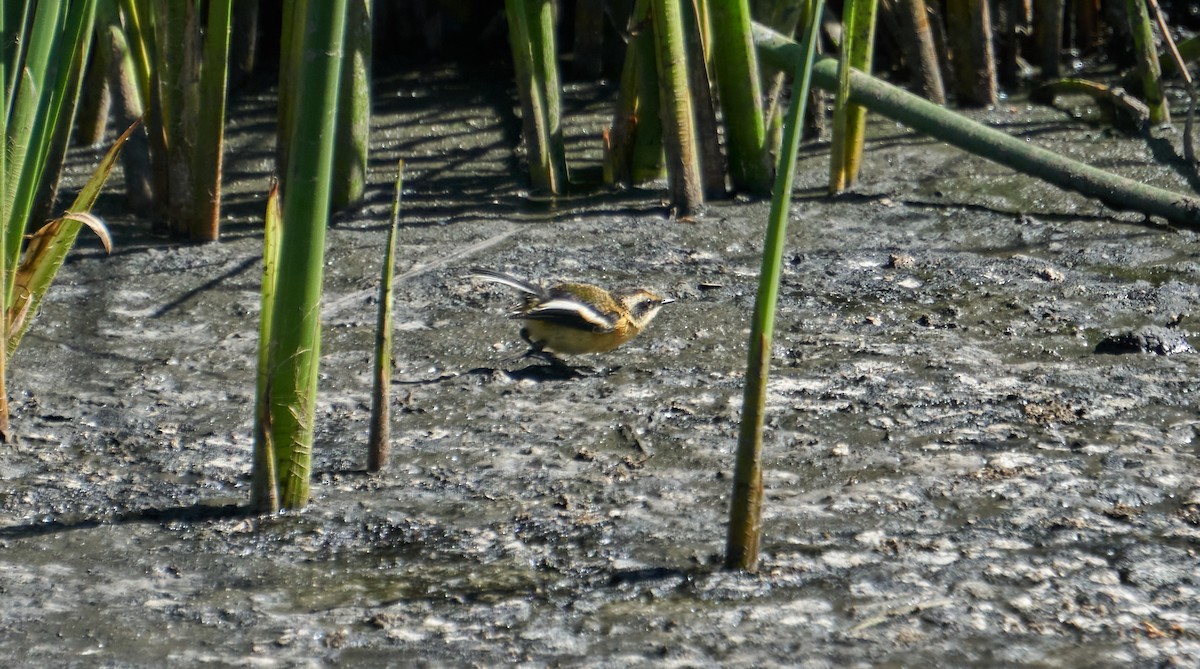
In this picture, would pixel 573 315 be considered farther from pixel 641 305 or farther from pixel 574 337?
pixel 641 305

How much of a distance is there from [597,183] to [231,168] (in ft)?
5.57

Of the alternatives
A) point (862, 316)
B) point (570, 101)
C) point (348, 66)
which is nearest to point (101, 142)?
point (348, 66)

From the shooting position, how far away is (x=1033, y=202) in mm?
5719

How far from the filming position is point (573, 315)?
425cm

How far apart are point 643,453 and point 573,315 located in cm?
69

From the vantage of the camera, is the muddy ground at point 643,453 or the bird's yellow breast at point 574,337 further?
the bird's yellow breast at point 574,337

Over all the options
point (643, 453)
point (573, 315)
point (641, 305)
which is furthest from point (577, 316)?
point (643, 453)

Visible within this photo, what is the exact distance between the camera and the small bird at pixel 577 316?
167 inches

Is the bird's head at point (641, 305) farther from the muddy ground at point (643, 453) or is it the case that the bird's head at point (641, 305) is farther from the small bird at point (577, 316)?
the muddy ground at point (643, 453)

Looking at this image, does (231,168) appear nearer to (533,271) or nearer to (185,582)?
(533,271)

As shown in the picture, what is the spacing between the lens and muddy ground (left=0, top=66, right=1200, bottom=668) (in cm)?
283

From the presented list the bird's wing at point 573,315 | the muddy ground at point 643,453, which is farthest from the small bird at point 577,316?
the muddy ground at point 643,453

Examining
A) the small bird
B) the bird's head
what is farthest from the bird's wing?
the bird's head

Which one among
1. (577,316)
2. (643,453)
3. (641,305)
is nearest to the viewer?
(643,453)
